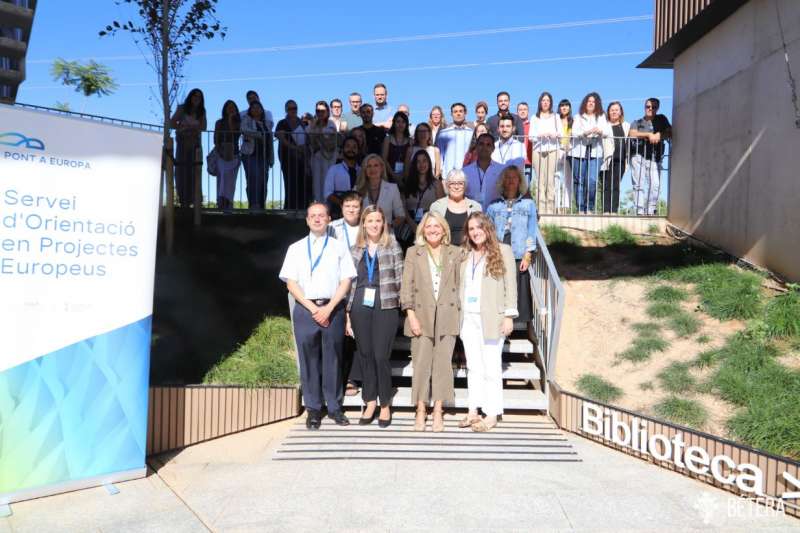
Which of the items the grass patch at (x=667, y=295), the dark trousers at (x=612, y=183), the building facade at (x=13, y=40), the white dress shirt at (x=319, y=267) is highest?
the building facade at (x=13, y=40)

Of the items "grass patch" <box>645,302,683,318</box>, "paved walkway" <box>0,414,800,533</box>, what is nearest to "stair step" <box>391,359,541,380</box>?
"paved walkway" <box>0,414,800,533</box>

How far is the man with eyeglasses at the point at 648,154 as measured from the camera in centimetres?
1006

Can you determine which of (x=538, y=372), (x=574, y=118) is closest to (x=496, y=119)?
(x=574, y=118)

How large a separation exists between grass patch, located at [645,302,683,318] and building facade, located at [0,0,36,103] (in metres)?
Answer: 9.08

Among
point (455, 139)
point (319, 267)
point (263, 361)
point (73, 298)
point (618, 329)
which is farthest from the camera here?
point (455, 139)

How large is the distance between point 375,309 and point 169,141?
463 centimetres

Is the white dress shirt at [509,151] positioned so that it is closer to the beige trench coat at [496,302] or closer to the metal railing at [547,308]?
the metal railing at [547,308]

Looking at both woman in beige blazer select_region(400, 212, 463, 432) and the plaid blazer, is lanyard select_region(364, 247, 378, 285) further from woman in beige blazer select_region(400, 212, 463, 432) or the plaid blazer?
woman in beige blazer select_region(400, 212, 463, 432)

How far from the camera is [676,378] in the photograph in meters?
6.07

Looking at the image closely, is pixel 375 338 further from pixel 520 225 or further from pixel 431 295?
pixel 520 225

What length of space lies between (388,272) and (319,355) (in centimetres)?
88

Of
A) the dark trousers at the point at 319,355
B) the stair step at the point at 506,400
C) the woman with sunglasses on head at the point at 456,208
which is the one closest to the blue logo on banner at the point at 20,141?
the dark trousers at the point at 319,355

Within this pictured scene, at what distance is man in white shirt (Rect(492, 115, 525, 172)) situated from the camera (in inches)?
303

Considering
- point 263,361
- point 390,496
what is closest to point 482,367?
point 390,496
